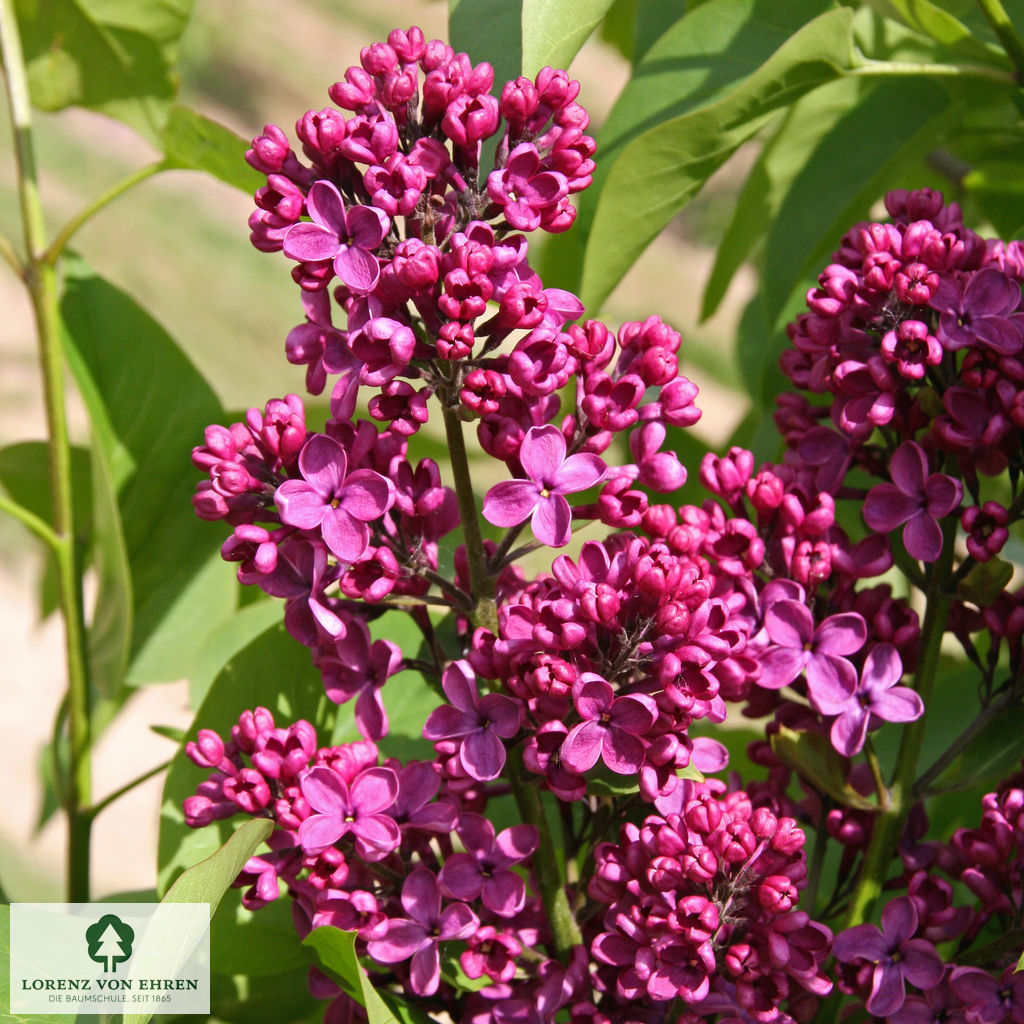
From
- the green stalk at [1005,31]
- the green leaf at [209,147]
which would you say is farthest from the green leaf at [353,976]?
the green stalk at [1005,31]

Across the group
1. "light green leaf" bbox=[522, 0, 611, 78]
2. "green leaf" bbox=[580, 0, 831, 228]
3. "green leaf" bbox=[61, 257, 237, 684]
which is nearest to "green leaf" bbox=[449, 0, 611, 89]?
"light green leaf" bbox=[522, 0, 611, 78]

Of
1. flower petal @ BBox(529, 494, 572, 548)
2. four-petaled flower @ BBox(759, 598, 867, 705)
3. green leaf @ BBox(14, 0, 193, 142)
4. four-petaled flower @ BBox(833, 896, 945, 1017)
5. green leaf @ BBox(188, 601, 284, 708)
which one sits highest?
green leaf @ BBox(14, 0, 193, 142)

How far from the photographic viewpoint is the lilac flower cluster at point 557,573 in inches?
18.4

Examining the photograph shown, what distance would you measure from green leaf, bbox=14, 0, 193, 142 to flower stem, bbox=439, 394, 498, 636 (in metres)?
0.47

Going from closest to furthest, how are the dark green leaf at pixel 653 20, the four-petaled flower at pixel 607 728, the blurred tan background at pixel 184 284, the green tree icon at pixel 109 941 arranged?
1. the four-petaled flower at pixel 607 728
2. the green tree icon at pixel 109 941
3. the dark green leaf at pixel 653 20
4. the blurred tan background at pixel 184 284

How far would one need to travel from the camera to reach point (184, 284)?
4039 mm

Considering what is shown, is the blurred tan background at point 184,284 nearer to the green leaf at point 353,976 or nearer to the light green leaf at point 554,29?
the light green leaf at point 554,29

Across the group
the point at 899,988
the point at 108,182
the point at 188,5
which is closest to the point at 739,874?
the point at 899,988

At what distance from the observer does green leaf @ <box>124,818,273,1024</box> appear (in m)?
0.47

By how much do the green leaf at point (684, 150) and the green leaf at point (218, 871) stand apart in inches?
11.9

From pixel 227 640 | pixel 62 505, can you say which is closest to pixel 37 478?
pixel 62 505

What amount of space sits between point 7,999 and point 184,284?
12.3ft

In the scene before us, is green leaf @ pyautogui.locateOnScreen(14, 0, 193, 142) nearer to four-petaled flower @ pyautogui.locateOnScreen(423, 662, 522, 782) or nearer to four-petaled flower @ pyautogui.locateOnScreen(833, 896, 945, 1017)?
four-petaled flower @ pyautogui.locateOnScreen(423, 662, 522, 782)

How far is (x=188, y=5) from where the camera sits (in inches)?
32.2
